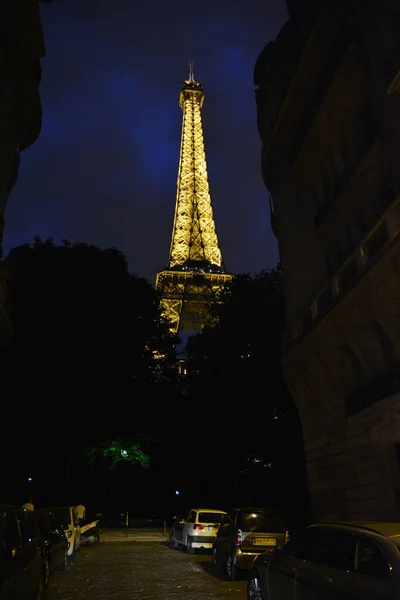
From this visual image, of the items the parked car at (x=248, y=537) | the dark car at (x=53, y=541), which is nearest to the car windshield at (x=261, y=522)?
the parked car at (x=248, y=537)

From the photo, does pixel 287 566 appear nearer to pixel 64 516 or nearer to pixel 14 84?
pixel 64 516

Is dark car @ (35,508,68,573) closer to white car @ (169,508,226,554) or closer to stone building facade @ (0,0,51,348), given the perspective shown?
white car @ (169,508,226,554)

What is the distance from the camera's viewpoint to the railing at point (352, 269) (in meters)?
12.3

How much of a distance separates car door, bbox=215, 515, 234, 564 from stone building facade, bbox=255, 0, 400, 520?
153 inches

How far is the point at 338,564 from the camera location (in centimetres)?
560

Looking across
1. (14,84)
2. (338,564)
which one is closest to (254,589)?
(338,564)

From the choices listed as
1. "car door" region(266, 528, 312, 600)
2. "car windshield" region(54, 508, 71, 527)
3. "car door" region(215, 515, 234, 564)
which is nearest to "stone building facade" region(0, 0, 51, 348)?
"car windshield" region(54, 508, 71, 527)

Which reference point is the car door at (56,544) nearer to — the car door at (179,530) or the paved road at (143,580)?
the paved road at (143,580)

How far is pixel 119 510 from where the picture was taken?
174 ft

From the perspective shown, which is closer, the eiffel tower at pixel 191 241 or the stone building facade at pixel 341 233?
the stone building facade at pixel 341 233

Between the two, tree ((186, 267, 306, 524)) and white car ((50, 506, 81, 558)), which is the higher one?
tree ((186, 267, 306, 524))

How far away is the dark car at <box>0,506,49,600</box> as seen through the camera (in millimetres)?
5789

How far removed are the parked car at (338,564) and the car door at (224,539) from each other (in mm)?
5180

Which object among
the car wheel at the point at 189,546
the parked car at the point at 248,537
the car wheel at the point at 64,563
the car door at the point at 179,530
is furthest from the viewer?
the car door at the point at 179,530
